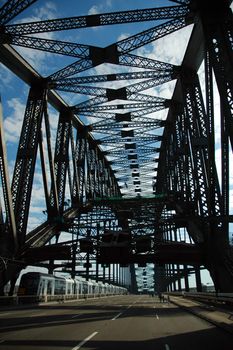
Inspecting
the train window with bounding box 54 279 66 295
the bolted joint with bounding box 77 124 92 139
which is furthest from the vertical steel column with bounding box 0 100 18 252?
the bolted joint with bounding box 77 124 92 139

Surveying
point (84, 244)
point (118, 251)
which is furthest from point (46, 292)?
point (118, 251)

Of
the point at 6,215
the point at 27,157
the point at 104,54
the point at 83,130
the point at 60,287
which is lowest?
the point at 60,287

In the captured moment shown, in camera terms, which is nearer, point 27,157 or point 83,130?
point 27,157

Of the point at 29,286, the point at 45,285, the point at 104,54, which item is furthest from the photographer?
the point at 45,285

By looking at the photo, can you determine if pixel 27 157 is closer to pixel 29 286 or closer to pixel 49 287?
pixel 29 286

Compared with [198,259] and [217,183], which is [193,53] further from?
[198,259]

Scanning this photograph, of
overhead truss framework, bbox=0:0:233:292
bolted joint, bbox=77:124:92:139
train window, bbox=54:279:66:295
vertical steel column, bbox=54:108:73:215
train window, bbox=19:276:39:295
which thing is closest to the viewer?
overhead truss framework, bbox=0:0:233:292

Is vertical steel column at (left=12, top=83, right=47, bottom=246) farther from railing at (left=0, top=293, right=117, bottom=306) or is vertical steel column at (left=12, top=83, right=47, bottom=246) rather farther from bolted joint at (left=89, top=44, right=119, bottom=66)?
bolted joint at (left=89, top=44, right=119, bottom=66)

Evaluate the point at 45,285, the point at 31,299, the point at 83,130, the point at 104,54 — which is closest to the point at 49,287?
the point at 45,285

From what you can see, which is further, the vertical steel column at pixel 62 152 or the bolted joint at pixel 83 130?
the bolted joint at pixel 83 130

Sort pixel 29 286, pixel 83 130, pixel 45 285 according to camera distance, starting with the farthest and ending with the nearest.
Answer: pixel 83 130 → pixel 45 285 → pixel 29 286

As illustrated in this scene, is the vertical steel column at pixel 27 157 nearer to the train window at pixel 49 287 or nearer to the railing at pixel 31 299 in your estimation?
the railing at pixel 31 299

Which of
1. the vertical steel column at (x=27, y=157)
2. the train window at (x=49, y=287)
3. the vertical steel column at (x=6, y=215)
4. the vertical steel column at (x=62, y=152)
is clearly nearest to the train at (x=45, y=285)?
the train window at (x=49, y=287)

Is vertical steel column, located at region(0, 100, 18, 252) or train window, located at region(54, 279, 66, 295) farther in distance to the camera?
train window, located at region(54, 279, 66, 295)
